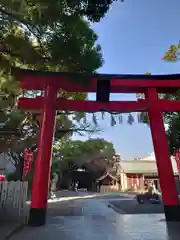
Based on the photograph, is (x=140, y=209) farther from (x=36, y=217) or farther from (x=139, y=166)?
(x=139, y=166)

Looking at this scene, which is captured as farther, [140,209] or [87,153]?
[87,153]

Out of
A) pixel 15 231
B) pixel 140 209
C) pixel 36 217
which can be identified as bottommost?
pixel 15 231

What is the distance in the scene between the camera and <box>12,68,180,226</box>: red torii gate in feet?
24.3

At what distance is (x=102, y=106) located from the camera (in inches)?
334

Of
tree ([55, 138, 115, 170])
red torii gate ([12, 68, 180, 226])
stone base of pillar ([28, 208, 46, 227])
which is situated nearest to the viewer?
stone base of pillar ([28, 208, 46, 227])

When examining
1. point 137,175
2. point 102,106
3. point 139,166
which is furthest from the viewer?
point 139,166

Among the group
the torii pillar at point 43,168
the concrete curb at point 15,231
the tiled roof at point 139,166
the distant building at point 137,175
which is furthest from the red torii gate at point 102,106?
the tiled roof at point 139,166

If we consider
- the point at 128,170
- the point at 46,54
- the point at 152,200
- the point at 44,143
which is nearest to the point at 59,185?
the point at 128,170

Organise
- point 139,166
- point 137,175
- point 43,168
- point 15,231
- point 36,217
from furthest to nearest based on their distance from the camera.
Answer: point 139,166 → point 137,175 → point 43,168 → point 36,217 → point 15,231

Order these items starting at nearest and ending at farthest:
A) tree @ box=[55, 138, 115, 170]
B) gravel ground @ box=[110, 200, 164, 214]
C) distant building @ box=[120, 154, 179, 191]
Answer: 1. gravel ground @ box=[110, 200, 164, 214]
2. tree @ box=[55, 138, 115, 170]
3. distant building @ box=[120, 154, 179, 191]

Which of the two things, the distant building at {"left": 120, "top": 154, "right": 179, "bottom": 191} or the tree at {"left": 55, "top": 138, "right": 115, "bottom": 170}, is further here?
the distant building at {"left": 120, "top": 154, "right": 179, "bottom": 191}

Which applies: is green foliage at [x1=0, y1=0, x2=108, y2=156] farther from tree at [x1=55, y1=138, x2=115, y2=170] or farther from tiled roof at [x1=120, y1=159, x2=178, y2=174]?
tiled roof at [x1=120, y1=159, x2=178, y2=174]

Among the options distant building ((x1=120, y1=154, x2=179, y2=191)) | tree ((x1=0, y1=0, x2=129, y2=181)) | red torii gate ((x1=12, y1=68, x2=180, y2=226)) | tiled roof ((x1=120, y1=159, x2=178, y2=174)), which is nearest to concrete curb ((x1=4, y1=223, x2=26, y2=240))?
red torii gate ((x1=12, y1=68, x2=180, y2=226))

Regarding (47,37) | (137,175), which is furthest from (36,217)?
(137,175)
